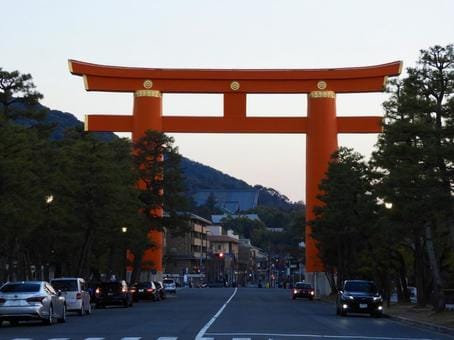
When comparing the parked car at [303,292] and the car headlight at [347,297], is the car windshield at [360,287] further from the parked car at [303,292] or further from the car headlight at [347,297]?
the parked car at [303,292]

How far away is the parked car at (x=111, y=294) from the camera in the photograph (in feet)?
165

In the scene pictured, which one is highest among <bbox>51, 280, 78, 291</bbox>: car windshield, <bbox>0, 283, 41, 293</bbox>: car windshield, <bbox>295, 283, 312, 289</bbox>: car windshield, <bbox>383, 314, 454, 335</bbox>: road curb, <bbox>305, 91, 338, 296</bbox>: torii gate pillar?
<bbox>305, 91, 338, 296</bbox>: torii gate pillar

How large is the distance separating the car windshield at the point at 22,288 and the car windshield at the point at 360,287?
52.6 ft

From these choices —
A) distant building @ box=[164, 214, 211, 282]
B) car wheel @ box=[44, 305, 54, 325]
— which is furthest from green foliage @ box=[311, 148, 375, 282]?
distant building @ box=[164, 214, 211, 282]

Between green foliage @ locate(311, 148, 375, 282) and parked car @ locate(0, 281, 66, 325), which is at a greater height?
green foliage @ locate(311, 148, 375, 282)

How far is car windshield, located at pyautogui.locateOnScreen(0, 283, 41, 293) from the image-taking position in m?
29.2

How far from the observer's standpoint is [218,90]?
2707 inches

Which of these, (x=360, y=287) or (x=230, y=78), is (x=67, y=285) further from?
(x=230, y=78)

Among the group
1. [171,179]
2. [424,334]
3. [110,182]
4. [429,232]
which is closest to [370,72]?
[171,179]

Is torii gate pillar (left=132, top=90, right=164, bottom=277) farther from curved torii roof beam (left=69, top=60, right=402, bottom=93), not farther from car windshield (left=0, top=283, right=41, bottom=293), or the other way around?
car windshield (left=0, top=283, right=41, bottom=293)

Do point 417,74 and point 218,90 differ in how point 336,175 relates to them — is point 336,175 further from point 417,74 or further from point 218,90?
point 417,74

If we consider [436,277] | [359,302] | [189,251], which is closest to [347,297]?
[359,302]

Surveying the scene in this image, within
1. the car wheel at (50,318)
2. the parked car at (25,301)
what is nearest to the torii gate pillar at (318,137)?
the car wheel at (50,318)

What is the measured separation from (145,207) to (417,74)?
3778 cm
